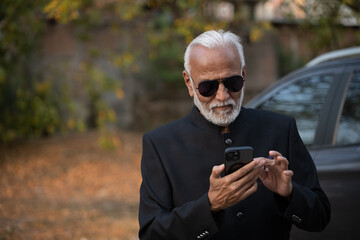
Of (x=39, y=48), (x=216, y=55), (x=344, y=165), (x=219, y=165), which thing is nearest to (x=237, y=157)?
(x=219, y=165)

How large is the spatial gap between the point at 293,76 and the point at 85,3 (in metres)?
5.19

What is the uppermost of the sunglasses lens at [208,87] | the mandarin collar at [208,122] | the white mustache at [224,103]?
the sunglasses lens at [208,87]

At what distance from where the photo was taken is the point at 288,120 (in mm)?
2557

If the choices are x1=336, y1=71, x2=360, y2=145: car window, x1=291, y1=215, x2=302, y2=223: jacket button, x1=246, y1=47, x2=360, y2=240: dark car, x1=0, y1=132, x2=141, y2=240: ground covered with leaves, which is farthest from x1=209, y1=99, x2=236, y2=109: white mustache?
x1=0, y1=132, x2=141, y2=240: ground covered with leaves

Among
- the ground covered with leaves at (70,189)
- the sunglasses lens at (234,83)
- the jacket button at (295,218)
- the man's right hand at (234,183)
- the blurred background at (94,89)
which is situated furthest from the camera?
the blurred background at (94,89)

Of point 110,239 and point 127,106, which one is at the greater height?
point 127,106

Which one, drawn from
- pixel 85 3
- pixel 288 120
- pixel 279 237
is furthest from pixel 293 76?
pixel 85 3

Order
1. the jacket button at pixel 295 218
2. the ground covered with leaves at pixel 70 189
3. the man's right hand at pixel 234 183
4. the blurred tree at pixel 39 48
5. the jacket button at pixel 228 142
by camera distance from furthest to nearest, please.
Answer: the blurred tree at pixel 39 48 < the ground covered with leaves at pixel 70 189 < the jacket button at pixel 228 142 < the jacket button at pixel 295 218 < the man's right hand at pixel 234 183

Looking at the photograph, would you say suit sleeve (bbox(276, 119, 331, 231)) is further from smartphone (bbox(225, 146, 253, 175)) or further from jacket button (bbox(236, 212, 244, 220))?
smartphone (bbox(225, 146, 253, 175))

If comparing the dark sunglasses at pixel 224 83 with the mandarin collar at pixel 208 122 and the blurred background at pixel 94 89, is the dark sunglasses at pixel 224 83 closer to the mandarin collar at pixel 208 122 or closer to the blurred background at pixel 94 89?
the mandarin collar at pixel 208 122

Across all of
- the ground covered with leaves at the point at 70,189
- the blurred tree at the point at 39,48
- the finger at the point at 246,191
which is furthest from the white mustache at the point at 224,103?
the blurred tree at the point at 39,48

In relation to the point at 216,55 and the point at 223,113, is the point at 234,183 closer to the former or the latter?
the point at 223,113

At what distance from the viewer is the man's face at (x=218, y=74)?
7.94ft

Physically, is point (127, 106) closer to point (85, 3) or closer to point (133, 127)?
point (133, 127)
